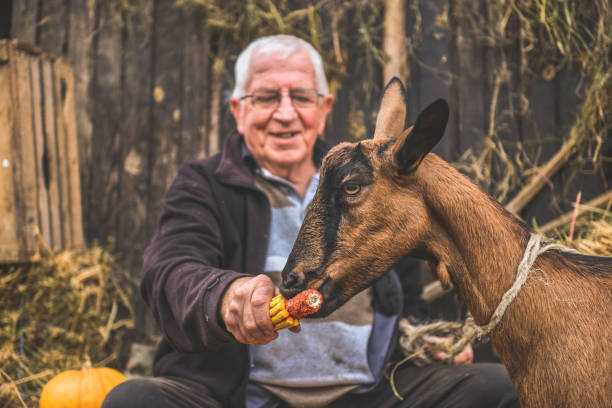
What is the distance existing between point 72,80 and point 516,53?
3.33m

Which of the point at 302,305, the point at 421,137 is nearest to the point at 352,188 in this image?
the point at 421,137

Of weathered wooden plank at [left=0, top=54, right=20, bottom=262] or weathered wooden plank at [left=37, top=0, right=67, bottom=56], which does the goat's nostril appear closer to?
weathered wooden plank at [left=0, top=54, right=20, bottom=262]

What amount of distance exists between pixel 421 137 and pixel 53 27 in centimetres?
393

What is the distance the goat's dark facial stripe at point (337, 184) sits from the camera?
165 cm

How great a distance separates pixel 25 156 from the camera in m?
3.54

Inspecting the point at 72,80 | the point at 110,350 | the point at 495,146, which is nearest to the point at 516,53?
the point at 495,146

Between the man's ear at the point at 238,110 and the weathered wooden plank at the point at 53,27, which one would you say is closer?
the man's ear at the point at 238,110

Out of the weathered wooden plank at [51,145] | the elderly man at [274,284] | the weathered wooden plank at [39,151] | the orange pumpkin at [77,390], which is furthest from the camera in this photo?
the weathered wooden plank at [51,145]

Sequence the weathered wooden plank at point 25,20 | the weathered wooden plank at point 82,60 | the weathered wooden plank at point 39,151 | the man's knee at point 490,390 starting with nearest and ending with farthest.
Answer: the man's knee at point 490,390, the weathered wooden plank at point 39,151, the weathered wooden plank at point 82,60, the weathered wooden plank at point 25,20

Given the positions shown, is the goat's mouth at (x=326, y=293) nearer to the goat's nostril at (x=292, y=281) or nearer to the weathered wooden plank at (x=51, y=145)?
the goat's nostril at (x=292, y=281)

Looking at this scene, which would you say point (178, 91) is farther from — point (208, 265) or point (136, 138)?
point (208, 265)

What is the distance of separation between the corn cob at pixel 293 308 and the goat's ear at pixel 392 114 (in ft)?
2.14

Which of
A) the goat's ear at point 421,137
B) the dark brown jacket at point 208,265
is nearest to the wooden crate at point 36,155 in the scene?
the dark brown jacket at point 208,265

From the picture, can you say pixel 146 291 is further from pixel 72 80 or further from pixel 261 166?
pixel 72 80
